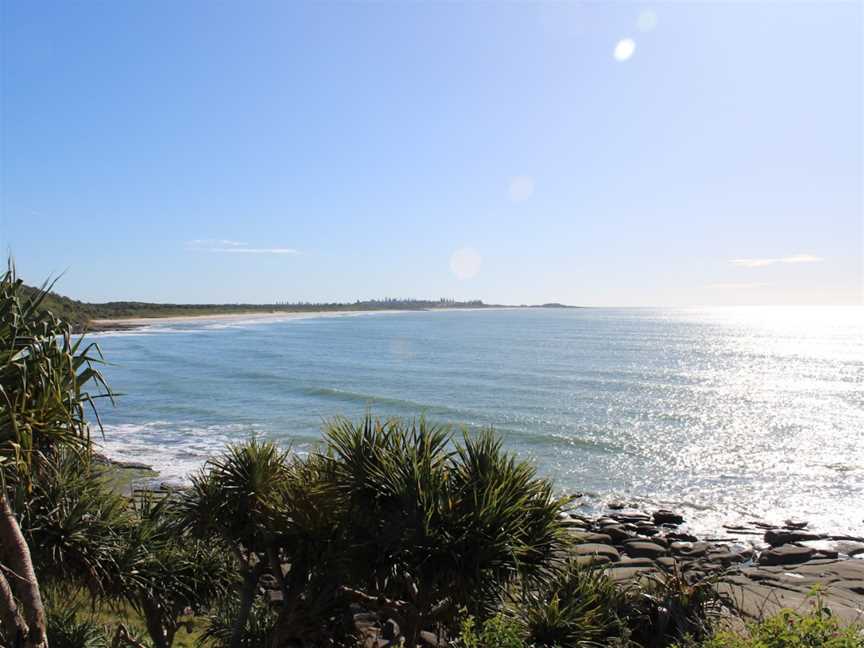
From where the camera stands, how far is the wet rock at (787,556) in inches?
673

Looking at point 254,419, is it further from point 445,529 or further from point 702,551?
point 445,529

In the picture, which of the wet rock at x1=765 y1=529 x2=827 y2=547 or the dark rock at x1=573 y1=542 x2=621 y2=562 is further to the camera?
the wet rock at x1=765 y1=529 x2=827 y2=547

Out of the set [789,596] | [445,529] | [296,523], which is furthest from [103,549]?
[789,596]

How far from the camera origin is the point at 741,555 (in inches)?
688

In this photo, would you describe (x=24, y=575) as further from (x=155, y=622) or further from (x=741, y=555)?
(x=741, y=555)

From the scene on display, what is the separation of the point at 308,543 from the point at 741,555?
1442 cm

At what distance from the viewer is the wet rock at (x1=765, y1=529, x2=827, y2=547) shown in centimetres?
1866

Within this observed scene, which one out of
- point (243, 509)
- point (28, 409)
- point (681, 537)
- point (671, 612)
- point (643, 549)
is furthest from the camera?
point (681, 537)

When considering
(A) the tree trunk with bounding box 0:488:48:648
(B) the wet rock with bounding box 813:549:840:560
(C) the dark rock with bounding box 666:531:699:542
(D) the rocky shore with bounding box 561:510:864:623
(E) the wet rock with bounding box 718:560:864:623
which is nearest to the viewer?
(A) the tree trunk with bounding box 0:488:48:648

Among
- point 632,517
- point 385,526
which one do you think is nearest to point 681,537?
point 632,517

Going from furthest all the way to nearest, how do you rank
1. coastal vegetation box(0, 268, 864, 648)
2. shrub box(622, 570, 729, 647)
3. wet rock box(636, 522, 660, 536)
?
wet rock box(636, 522, 660, 536) → shrub box(622, 570, 729, 647) → coastal vegetation box(0, 268, 864, 648)

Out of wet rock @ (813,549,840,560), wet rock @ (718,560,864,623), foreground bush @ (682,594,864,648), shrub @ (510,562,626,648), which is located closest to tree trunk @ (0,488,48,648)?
shrub @ (510,562,626,648)

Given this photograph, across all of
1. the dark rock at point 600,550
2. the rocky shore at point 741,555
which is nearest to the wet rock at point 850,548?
the rocky shore at point 741,555

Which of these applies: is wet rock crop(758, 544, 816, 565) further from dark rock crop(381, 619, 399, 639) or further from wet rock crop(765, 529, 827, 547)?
dark rock crop(381, 619, 399, 639)
